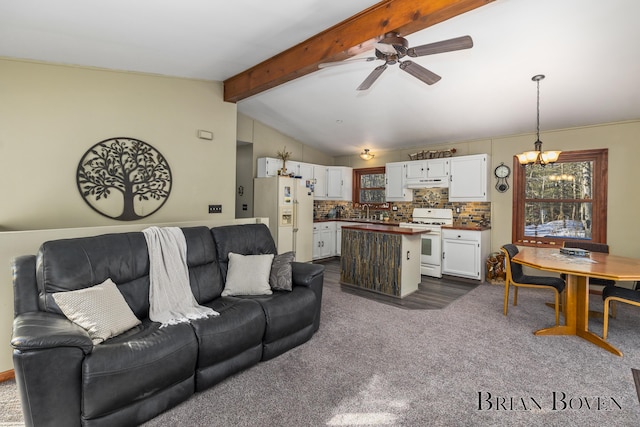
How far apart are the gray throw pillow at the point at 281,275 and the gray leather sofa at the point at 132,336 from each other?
8cm

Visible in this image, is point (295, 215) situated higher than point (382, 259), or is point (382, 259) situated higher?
point (295, 215)

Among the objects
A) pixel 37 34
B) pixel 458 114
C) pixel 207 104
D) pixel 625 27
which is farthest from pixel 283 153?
pixel 625 27

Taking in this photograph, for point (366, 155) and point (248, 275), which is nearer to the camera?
point (248, 275)

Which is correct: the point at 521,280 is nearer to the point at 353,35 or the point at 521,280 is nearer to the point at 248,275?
the point at 248,275

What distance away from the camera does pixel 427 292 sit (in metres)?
4.61

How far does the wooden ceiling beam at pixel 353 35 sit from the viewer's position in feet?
7.58

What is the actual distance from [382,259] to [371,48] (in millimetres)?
2746

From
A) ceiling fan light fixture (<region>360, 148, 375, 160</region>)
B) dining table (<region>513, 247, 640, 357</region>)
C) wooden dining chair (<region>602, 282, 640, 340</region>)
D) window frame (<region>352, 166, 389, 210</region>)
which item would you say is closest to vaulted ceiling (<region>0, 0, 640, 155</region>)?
ceiling fan light fixture (<region>360, 148, 375, 160</region>)

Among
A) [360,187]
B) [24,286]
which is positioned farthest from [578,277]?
[360,187]

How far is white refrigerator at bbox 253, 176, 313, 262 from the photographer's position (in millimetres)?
5668

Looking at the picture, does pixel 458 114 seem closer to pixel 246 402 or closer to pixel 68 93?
pixel 246 402

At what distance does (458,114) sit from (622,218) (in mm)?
2732

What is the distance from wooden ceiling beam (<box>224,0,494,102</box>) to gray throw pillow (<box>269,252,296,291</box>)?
6.66 ft

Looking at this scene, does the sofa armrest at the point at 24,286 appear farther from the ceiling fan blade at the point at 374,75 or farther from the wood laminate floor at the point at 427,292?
the wood laminate floor at the point at 427,292
